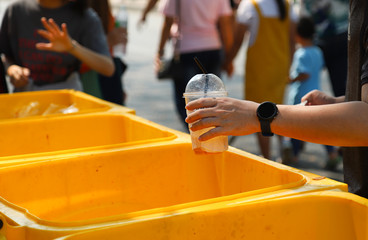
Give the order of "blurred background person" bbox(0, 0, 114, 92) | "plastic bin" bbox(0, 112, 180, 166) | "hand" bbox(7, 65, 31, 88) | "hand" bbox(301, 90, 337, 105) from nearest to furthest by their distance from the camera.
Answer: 1. "hand" bbox(301, 90, 337, 105)
2. "plastic bin" bbox(0, 112, 180, 166)
3. "hand" bbox(7, 65, 31, 88)
4. "blurred background person" bbox(0, 0, 114, 92)

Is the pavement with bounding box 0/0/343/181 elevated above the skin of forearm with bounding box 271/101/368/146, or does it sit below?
below

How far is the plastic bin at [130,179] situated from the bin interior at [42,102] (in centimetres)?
87

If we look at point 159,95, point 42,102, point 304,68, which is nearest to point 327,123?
point 42,102

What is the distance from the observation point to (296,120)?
1.50m

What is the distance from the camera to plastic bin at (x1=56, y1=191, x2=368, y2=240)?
4.35 ft

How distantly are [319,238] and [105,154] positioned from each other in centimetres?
81

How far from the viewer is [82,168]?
197 cm

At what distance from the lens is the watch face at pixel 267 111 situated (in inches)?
59.2

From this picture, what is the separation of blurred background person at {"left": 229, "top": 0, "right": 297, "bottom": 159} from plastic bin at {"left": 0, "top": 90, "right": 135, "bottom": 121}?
209 cm

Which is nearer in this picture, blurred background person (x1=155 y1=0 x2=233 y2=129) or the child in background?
blurred background person (x1=155 y1=0 x2=233 y2=129)

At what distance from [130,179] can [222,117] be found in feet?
2.25

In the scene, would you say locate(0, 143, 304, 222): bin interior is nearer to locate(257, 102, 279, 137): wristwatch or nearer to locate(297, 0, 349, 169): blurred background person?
locate(257, 102, 279, 137): wristwatch

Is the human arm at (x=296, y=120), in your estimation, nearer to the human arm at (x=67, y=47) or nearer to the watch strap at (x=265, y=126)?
the watch strap at (x=265, y=126)

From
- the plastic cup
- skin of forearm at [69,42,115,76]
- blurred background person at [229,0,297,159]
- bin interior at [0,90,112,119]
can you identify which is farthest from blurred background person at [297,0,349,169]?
the plastic cup
